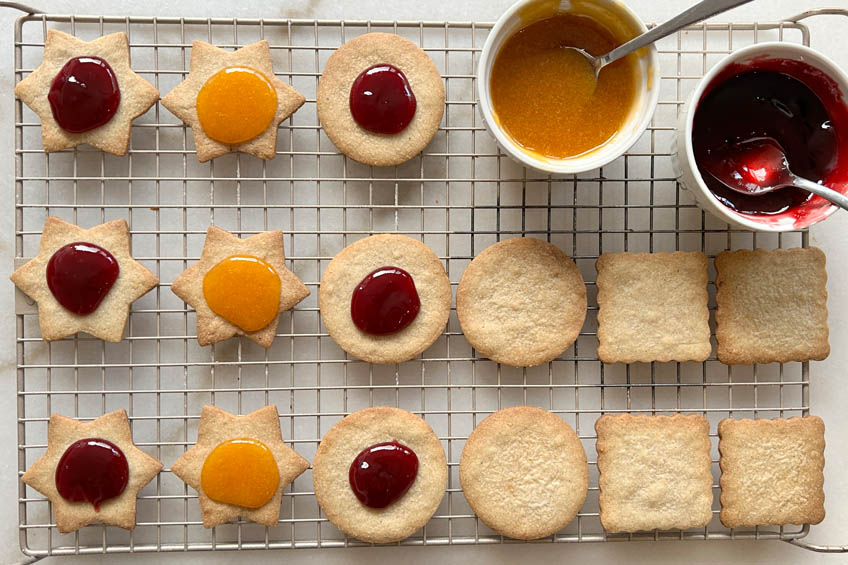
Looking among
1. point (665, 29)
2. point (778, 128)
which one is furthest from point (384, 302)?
point (778, 128)

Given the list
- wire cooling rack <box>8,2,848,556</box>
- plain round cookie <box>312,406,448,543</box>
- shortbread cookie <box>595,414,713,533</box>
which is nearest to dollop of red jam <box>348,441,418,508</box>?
plain round cookie <box>312,406,448,543</box>

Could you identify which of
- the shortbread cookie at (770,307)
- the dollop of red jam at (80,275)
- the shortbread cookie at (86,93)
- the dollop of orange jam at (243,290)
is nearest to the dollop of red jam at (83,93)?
the shortbread cookie at (86,93)

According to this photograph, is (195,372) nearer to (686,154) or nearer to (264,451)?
(264,451)

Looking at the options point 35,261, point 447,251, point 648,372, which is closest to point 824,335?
point 648,372

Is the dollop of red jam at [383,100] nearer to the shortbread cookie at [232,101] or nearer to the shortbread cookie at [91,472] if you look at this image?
the shortbread cookie at [232,101]

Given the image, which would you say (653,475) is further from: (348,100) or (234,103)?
(234,103)

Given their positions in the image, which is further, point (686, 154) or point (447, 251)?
point (447, 251)
